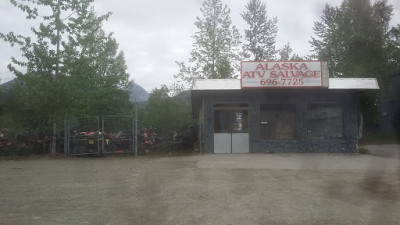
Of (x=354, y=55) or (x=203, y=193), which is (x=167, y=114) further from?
(x=354, y=55)

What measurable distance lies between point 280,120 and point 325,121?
2.05 metres

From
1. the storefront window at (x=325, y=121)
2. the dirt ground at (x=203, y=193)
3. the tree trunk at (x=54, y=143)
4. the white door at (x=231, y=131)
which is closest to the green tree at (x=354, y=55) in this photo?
the storefront window at (x=325, y=121)

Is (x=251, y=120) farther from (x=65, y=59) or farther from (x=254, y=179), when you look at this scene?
(x=65, y=59)

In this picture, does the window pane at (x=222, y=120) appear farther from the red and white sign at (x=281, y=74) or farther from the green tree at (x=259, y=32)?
the green tree at (x=259, y=32)

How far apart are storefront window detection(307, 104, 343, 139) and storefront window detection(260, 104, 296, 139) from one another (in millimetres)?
767

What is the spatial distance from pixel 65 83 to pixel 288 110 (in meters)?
9.92

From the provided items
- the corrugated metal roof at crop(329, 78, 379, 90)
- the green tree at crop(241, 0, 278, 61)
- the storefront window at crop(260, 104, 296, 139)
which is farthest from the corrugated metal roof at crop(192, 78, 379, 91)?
the green tree at crop(241, 0, 278, 61)

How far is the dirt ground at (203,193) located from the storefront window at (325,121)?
12.2ft

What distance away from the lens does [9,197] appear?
25.3ft

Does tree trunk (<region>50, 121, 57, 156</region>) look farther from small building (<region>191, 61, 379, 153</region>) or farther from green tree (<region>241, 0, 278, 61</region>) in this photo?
green tree (<region>241, 0, 278, 61</region>)

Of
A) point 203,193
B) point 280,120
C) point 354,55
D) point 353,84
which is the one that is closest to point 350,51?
point 354,55

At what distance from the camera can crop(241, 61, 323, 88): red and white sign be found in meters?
15.8

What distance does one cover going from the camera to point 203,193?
25.7 ft

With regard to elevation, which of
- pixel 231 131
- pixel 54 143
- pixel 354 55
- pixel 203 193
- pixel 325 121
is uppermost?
pixel 354 55
